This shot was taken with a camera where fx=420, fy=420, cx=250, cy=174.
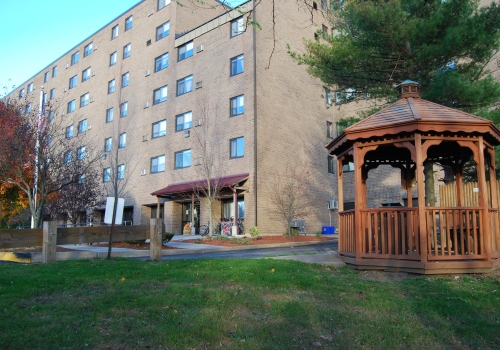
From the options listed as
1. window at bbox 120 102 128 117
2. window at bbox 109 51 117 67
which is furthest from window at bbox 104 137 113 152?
window at bbox 109 51 117 67

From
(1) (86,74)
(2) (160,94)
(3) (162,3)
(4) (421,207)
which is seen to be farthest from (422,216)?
(1) (86,74)

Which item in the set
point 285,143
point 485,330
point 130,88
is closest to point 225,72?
point 285,143

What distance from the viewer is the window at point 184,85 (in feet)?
98.2

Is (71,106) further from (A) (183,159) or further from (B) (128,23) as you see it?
(A) (183,159)

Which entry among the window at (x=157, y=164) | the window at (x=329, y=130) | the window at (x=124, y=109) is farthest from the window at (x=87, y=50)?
the window at (x=329, y=130)

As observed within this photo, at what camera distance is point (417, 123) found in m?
8.29

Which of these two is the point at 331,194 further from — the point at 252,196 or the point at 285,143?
the point at 252,196

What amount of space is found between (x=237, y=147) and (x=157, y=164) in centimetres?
840

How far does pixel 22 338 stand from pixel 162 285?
249cm

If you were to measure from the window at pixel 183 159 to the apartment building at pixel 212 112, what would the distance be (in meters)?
0.07

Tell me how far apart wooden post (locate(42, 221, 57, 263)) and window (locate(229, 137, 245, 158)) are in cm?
1641

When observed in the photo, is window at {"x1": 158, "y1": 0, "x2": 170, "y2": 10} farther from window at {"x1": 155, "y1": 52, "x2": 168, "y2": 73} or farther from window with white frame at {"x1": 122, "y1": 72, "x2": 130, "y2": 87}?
window with white frame at {"x1": 122, "y1": 72, "x2": 130, "y2": 87}

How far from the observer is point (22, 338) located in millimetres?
3949

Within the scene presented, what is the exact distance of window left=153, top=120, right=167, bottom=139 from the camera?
31.6 meters
